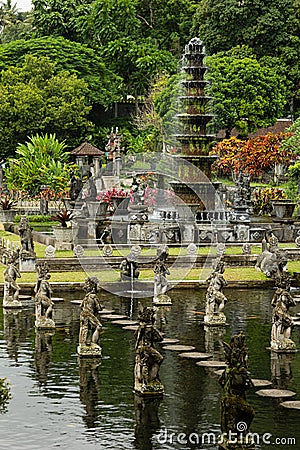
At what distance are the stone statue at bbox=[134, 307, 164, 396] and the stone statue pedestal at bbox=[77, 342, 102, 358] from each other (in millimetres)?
3257

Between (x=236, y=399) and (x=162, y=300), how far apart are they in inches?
566

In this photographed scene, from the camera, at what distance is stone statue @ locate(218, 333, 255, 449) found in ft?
52.7

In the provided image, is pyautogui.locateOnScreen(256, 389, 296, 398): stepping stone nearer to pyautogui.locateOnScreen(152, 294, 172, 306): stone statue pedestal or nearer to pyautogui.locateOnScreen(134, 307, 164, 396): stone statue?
pyautogui.locateOnScreen(134, 307, 164, 396): stone statue

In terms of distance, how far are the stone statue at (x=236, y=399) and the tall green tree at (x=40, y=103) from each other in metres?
56.0

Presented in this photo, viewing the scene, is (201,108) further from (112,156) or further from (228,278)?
(112,156)

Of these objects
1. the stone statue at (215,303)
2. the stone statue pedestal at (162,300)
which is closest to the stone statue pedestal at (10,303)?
the stone statue pedestal at (162,300)

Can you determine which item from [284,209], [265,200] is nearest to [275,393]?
[284,209]

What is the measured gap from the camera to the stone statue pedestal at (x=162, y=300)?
3038 cm

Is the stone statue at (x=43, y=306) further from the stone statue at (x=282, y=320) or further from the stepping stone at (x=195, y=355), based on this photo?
the stone statue at (x=282, y=320)

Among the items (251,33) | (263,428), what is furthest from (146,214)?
(251,33)

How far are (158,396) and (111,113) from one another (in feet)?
224

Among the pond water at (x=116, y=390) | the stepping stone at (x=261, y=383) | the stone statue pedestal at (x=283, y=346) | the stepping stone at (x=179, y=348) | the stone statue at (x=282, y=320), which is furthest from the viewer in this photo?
the stepping stone at (x=179, y=348)

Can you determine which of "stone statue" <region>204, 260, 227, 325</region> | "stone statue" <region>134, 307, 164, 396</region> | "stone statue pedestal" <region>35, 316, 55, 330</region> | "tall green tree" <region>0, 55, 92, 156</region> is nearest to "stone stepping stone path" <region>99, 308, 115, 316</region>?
"stone statue pedestal" <region>35, 316, 55, 330</region>

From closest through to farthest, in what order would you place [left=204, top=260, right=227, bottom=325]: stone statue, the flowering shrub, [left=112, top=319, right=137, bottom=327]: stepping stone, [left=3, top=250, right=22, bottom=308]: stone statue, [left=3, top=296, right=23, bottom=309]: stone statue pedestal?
[left=204, top=260, right=227, bottom=325]: stone statue → [left=112, top=319, right=137, bottom=327]: stepping stone → [left=3, top=250, right=22, bottom=308]: stone statue → [left=3, top=296, right=23, bottom=309]: stone statue pedestal → the flowering shrub
